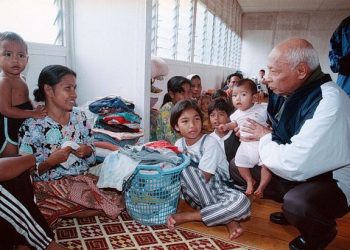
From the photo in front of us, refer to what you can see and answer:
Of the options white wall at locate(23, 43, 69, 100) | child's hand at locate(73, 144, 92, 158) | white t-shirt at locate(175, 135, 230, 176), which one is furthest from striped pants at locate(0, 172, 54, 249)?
white wall at locate(23, 43, 69, 100)

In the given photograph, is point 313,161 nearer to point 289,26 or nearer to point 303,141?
point 303,141

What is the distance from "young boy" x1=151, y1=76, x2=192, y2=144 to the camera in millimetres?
2816

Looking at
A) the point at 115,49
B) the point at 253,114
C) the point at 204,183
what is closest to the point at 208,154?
the point at 204,183

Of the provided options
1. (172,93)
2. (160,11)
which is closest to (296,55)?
(172,93)

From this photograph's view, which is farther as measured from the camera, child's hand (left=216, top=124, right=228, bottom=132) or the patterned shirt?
child's hand (left=216, top=124, right=228, bottom=132)

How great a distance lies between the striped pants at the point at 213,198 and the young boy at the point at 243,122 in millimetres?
309

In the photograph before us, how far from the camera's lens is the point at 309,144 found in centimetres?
139

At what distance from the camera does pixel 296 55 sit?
156 cm

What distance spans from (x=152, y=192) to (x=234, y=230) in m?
0.56

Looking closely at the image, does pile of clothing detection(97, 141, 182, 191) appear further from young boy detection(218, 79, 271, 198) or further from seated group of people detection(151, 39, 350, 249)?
young boy detection(218, 79, 271, 198)

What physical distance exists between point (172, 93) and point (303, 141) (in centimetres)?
194

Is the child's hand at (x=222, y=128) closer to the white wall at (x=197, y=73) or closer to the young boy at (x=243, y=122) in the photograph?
the young boy at (x=243, y=122)

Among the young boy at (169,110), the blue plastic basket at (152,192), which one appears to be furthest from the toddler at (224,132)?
the blue plastic basket at (152,192)

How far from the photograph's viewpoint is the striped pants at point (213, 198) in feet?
5.60
